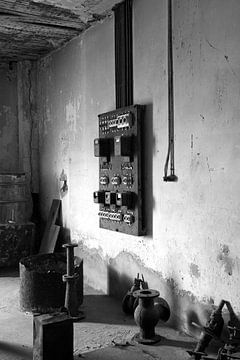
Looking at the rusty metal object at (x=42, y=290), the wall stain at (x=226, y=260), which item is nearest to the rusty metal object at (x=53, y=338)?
the rusty metal object at (x=42, y=290)

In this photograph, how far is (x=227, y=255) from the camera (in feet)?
8.06

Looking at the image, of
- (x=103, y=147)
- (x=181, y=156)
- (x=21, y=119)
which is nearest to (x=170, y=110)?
(x=181, y=156)

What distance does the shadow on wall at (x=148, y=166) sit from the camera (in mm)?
3102

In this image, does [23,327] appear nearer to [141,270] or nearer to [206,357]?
[141,270]

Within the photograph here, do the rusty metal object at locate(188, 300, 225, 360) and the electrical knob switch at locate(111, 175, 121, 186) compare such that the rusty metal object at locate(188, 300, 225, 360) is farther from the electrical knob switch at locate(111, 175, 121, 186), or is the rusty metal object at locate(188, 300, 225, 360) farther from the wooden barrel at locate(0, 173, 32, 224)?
the wooden barrel at locate(0, 173, 32, 224)

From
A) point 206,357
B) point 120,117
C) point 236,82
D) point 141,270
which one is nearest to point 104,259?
point 141,270

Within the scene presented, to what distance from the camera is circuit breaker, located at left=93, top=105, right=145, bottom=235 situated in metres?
3.14

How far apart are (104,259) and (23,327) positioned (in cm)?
103

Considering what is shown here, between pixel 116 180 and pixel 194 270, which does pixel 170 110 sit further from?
pixel 194 270

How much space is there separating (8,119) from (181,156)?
305 cm

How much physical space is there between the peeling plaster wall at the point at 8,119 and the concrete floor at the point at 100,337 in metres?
2.13

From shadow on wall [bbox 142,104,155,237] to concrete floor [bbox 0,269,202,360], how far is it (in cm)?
71

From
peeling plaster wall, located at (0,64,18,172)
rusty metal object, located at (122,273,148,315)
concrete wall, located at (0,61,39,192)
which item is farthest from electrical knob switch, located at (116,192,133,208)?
peeling plaster wall, located at (0,64,18,172)

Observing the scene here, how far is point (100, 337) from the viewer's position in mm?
2768
